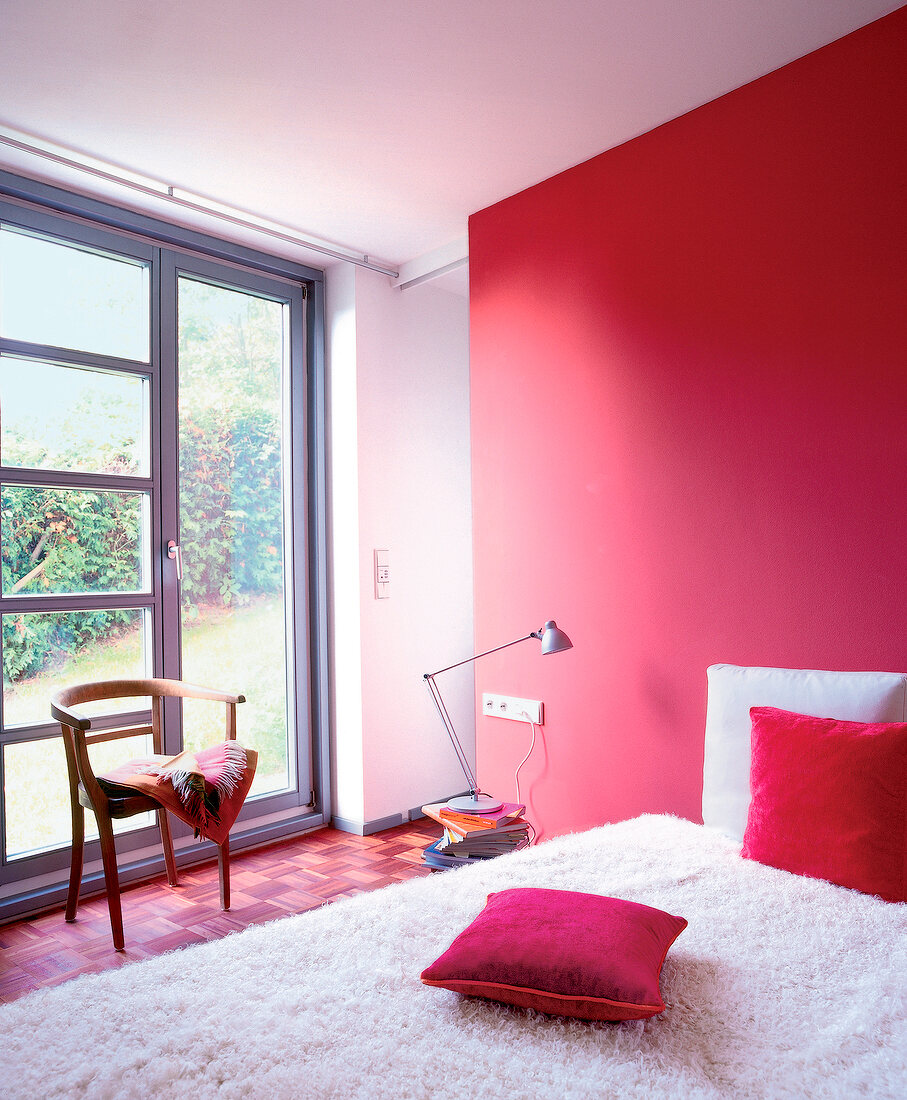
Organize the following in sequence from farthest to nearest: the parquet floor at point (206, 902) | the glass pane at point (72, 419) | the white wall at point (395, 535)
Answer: the white wall at point (395, 535) < the glass pane at point (72, 419) < the parquet floor at point (206, 902)


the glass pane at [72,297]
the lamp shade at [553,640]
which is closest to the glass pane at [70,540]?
the glass pane at [72,297]

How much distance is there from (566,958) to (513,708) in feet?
6.15

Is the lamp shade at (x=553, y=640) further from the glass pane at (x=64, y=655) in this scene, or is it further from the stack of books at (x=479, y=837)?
the glass pane at (x=64, y=655)

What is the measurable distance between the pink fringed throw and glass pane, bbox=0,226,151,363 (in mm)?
1623

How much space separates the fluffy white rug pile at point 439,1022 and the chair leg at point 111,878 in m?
1.23

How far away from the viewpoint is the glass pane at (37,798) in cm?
293

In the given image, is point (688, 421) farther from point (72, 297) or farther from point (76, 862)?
point (76, 862)

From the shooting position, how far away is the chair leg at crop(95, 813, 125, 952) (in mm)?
2561

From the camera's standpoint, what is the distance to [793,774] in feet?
6.20

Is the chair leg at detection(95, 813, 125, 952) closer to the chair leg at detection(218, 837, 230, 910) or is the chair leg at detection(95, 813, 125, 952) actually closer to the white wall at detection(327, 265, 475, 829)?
the chair leg at detection(218, 837, 230, 910)

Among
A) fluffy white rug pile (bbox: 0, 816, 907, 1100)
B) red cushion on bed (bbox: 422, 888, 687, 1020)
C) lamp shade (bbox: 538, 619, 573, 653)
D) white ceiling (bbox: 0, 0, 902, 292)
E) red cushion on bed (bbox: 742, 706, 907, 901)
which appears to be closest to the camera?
fluffy white rug pile (bbox: 0, 816, 907, 1100)

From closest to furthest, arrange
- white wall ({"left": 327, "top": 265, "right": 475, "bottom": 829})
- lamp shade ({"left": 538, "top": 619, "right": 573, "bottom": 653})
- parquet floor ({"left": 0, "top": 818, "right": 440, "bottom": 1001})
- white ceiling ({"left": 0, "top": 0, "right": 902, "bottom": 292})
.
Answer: white ceiling ({"left": 0, "top": 0, "right": 902, "bottom": 292}) < parquet floor ({"left": 0, "top": 818, "right": 440, "bottom": 1001}) < lamp shade ({"left": 538, "top": 619, "right": 573, "bottom": 653}) < white wall ({"left": 327, "top": 265, "right": 475, "bottom": 829})

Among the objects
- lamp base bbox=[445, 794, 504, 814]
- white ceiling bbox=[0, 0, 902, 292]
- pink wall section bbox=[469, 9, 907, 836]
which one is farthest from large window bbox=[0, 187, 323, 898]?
lamp base bbox=[445, 794, 504, 814]

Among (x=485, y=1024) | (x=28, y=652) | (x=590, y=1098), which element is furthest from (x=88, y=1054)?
(x=28, y=652)
